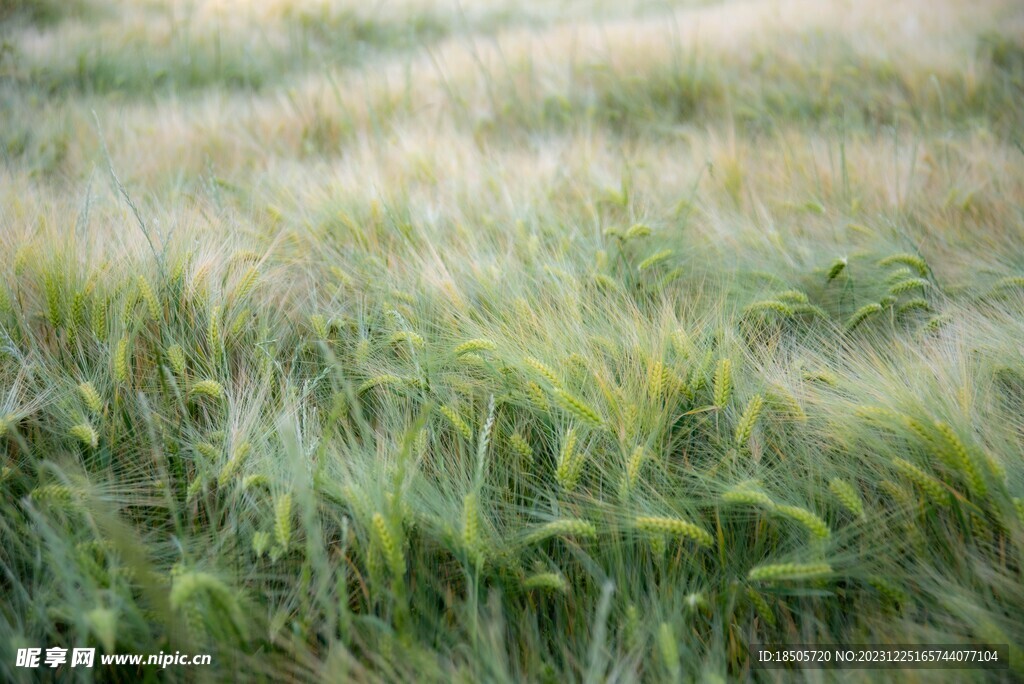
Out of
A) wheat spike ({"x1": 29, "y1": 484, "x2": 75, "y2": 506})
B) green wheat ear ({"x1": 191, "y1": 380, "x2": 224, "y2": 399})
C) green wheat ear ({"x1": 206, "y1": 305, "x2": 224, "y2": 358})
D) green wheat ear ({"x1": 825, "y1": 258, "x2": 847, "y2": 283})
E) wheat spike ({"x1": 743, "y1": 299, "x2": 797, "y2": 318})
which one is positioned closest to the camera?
wheat spike ({"x1": 29, "y1": 484, "x2": 75, "y2": 506})

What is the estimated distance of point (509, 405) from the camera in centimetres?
128

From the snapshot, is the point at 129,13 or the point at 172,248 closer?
the point at 172,248

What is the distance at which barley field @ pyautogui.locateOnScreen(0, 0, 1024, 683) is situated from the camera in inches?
35.1

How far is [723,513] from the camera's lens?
3.53 feet

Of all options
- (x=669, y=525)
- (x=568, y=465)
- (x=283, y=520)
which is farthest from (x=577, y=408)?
(x=283, y=520)

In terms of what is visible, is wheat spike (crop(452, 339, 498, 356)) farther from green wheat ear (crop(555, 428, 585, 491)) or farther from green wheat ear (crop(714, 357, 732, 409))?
green wheat ear (crop(714, 357, 732, 409))

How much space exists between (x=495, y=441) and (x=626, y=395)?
0.27 meters

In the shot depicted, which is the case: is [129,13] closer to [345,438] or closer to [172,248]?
[172,248]

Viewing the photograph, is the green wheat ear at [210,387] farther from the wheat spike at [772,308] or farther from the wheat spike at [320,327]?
the wheat spike at [772,308]

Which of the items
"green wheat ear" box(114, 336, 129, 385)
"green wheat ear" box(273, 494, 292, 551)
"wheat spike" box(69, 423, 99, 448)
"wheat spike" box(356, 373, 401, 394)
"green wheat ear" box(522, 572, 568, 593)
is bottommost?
"green wheat ear" box(522, 572, 568, 593)

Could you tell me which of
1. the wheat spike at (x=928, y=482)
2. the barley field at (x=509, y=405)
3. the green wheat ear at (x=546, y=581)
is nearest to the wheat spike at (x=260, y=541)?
the barley field at (x=509, y=405)

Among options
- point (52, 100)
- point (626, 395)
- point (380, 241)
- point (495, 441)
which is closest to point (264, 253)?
point (380, 241)

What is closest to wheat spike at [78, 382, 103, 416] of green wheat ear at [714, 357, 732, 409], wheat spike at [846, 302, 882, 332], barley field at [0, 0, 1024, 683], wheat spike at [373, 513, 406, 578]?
barley field at [0, 0, 1024, 683]

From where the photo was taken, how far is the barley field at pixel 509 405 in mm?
892
